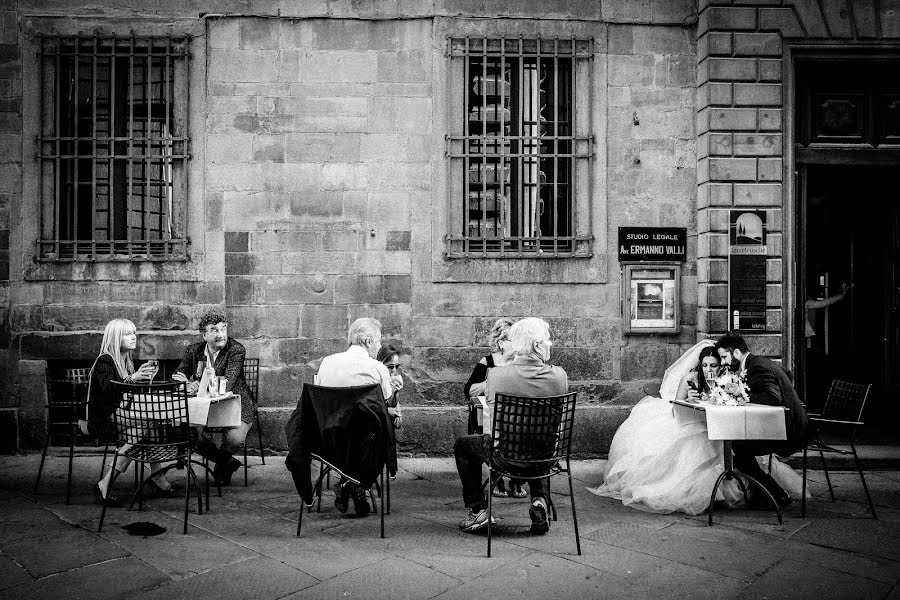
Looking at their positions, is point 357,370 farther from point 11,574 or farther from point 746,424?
point 746,424

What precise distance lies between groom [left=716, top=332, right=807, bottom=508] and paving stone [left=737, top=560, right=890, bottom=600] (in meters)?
1.36

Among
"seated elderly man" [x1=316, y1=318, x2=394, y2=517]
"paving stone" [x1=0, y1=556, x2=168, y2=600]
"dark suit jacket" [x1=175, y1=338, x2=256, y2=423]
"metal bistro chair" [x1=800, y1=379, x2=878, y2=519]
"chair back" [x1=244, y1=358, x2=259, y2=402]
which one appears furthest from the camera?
"chair back" [x1=244, y1=358, x2=259, y2=402]

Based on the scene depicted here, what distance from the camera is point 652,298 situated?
7.73 m

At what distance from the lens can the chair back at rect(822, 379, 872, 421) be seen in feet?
18.6

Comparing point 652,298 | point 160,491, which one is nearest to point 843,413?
point 652,298

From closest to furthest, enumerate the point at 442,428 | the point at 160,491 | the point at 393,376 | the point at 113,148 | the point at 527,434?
the point at 527,434, the point at 160,491, the point at 393,376, the point at 442,428, the point at 113,148

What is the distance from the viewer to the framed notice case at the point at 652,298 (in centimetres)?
770

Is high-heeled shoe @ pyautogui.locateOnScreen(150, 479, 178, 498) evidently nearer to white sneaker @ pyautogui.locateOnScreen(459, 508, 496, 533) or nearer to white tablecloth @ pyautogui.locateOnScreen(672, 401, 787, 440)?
white sneaker @ pyautogui.locateOnScreen(459, 508, 496, 533)

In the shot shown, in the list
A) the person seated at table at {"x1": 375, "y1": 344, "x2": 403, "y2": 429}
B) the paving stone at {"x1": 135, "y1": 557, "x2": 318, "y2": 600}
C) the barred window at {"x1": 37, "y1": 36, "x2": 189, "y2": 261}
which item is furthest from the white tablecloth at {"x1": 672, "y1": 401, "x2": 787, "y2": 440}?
the barred window at {"x1": 37, "y1": 36, "x2": 189, "y2": 261}

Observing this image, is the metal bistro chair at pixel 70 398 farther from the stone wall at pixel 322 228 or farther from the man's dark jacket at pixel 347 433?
the man's dark jacket at pixel 347 433

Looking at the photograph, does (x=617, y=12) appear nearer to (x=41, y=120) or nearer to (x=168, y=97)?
(x=168, y=97)

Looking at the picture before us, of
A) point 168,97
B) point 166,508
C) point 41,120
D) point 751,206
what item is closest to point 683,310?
point 751,206

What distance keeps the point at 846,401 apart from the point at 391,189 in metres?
4.72

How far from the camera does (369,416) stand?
4.88m
